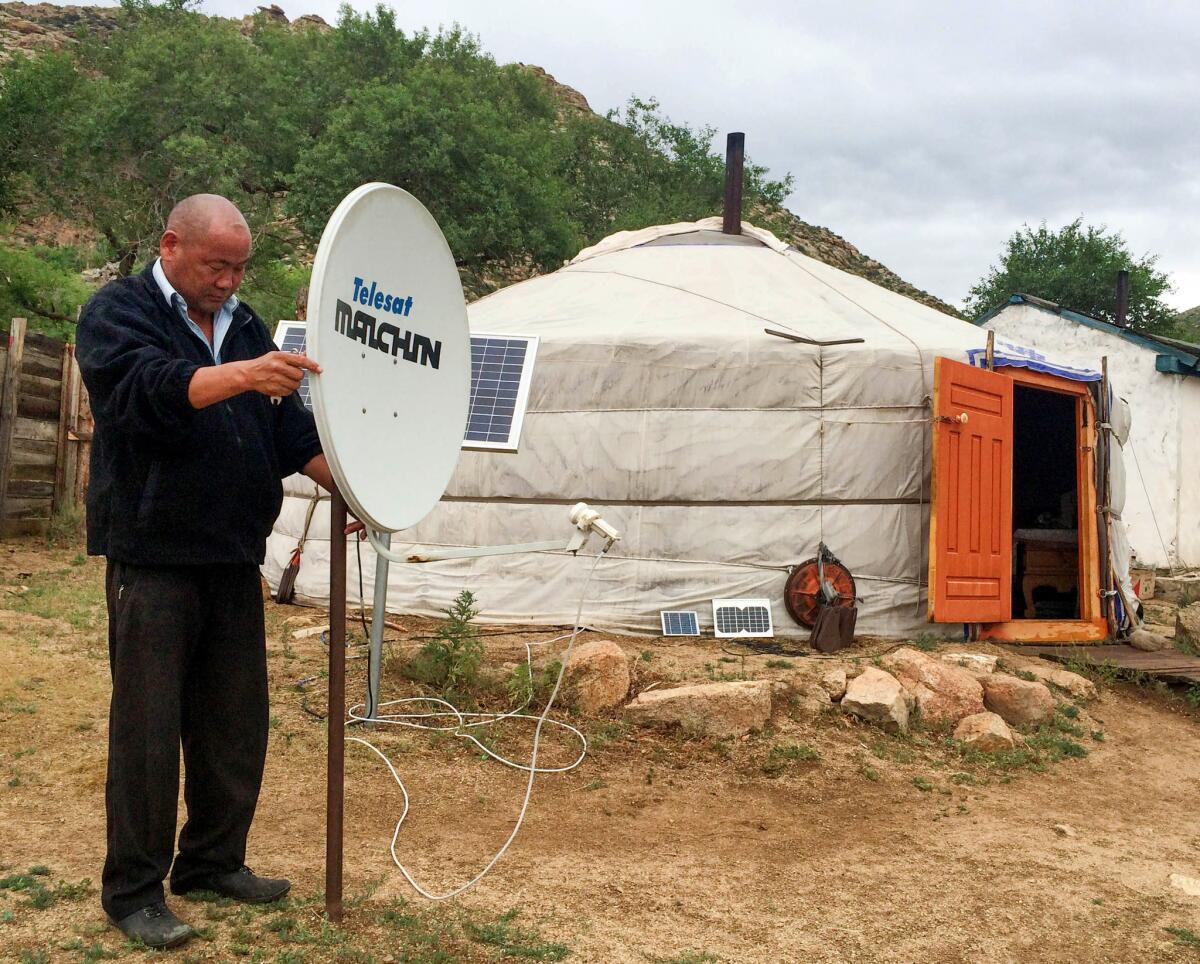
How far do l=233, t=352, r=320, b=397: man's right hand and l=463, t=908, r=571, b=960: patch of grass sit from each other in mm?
1300

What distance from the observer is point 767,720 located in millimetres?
4559

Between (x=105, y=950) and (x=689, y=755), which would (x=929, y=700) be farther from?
(x=105, y=950)

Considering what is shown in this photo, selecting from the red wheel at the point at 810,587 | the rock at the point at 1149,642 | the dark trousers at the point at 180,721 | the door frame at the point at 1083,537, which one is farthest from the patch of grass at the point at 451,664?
the rock at the point at 1149,642

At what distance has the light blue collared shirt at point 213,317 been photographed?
7.54 ft

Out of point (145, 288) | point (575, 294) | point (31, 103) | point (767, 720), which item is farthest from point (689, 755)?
point (31, 103)

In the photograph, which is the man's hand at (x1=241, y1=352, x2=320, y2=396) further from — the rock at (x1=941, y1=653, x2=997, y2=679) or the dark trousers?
the rock at (x1=941, y1=653, x2=997, y2=679)

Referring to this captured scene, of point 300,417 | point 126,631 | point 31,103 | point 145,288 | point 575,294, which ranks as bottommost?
point 126,631

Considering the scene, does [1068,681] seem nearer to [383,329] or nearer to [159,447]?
[383,329]

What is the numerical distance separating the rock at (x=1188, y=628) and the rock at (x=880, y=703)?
8.60 feet

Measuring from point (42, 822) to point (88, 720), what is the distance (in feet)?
3.59

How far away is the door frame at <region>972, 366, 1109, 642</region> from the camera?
22.4ft

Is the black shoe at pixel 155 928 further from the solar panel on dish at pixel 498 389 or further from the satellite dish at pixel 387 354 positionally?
the solar panel on dish at pixel 498 389

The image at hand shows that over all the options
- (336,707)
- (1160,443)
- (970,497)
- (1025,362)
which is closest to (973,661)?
(970,497)

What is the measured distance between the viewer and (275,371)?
2.02 meters
